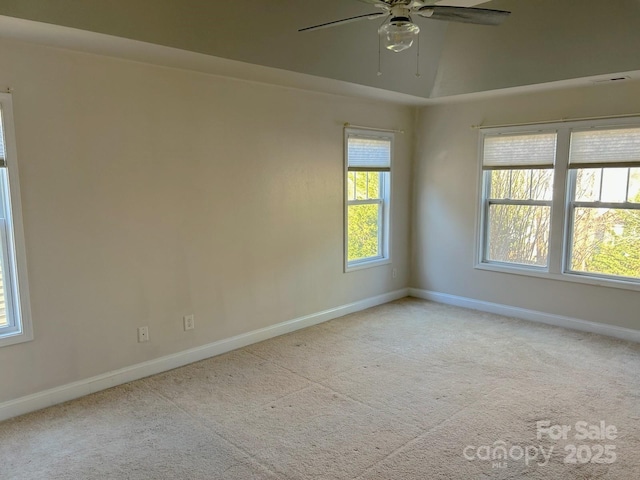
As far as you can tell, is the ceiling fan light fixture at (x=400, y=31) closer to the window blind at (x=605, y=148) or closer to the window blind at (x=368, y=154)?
the window blind at (x=368, y=154)

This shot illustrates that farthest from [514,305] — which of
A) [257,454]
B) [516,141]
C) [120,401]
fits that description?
[120,401]

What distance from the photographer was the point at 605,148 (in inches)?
163

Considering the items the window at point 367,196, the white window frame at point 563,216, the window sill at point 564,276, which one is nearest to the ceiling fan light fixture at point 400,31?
the window at point 367,196

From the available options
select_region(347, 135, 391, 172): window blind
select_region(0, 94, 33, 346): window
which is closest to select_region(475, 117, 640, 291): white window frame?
select_region(347, 135, 391, 172): window blind

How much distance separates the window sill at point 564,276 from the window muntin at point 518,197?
9 centimetres

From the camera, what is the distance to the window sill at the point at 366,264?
197 inches

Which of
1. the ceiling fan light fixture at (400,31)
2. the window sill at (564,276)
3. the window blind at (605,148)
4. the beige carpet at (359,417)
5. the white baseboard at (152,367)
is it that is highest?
the ceiling fan light fixture at (400,31)

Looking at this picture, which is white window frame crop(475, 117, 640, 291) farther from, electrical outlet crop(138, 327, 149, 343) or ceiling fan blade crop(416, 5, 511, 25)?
electrical outlet crop(138, 327, 149, 343)

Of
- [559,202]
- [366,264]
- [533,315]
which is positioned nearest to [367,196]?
[366,264]

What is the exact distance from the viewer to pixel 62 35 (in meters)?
2.62

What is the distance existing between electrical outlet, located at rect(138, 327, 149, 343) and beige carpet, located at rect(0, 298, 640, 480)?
0.30m

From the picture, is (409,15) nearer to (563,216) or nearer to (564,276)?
(563,216)

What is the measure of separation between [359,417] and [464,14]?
94.8 inches

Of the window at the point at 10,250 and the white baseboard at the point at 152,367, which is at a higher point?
the window at the point at 10,250
